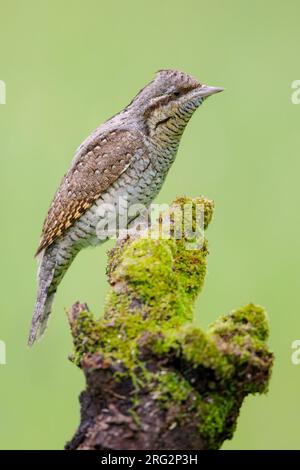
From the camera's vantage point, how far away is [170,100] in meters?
4.83

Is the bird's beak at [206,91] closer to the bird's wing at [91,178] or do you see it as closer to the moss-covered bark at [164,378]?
the bird's wing at [91,178]

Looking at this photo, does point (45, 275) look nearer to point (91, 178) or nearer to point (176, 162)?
point (91, 178)

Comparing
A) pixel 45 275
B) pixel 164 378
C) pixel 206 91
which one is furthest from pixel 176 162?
pixel 164 378

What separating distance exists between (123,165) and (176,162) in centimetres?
227

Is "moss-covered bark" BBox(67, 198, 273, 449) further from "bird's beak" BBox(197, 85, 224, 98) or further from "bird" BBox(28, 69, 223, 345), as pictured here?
"bird" BBox(28, 69, 223, 345)

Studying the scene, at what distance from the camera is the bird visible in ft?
16.0

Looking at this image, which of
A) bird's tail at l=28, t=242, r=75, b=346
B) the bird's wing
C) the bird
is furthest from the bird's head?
bird's tail at l=28, t=242, r=75, b=346

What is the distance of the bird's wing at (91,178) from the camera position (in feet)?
16.1

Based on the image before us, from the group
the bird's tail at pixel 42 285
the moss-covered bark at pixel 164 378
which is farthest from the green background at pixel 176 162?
the moss-covered bark at pixel 164 378

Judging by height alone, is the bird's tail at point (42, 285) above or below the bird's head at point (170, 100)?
below

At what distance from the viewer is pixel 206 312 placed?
20.5 ft

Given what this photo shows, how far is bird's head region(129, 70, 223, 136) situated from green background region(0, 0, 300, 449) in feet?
5.48

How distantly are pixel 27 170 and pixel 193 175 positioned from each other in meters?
1.24

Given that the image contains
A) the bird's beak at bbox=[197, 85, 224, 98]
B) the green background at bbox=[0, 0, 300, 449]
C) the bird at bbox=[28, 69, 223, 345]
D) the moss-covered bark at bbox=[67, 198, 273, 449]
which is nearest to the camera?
the moss-covered bark at bbox=[67, 198, 273, 449]
